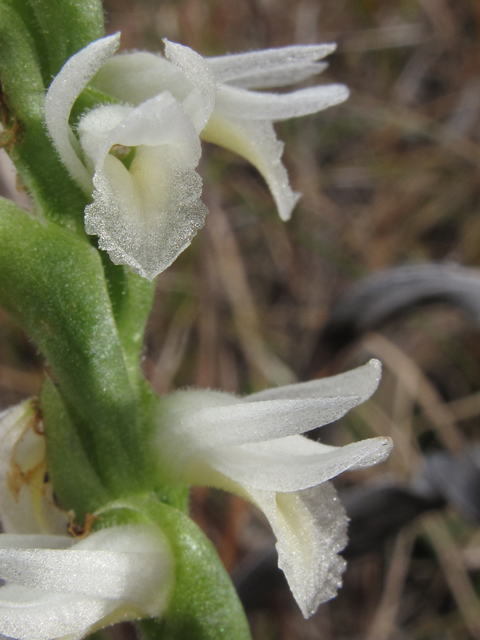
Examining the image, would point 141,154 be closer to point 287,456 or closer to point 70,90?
point 70,90

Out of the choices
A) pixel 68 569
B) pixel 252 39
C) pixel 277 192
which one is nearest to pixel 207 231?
pixel 252 39

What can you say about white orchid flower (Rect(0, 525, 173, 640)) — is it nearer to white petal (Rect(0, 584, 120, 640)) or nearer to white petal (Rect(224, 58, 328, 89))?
white petal (Rect(0, 584, 120, 640))

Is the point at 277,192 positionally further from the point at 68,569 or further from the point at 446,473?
the point at 446,473

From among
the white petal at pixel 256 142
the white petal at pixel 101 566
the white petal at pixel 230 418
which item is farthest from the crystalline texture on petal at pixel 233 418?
the white petal at pixel 256 142

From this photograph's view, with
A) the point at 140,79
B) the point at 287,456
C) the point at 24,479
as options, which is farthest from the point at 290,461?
the point at 140,79

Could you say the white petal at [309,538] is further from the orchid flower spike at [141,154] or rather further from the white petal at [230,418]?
the orchid flower spike at [141,154]

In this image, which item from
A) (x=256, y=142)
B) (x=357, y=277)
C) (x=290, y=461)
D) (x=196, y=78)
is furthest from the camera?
(x=357, y=277)
